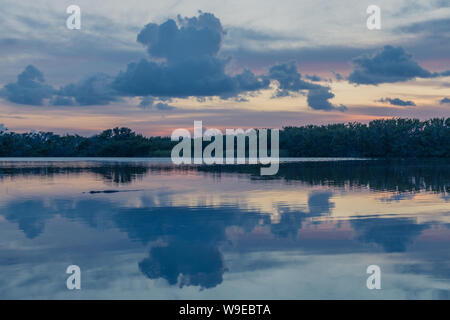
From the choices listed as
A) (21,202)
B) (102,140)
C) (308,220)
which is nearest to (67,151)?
(102,140)

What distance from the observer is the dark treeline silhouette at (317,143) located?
149 meters

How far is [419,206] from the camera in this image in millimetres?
23734

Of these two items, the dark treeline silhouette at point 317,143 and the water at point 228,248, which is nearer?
the water at point 228,248

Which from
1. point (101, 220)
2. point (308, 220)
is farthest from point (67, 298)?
point (308, 220)

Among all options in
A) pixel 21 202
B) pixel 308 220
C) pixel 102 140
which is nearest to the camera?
pixel 308 220

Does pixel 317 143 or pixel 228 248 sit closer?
pixel 228 248

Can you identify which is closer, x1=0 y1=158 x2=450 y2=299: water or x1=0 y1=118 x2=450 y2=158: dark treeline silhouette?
x1=0 y1=158 x2=450 y2=299: water

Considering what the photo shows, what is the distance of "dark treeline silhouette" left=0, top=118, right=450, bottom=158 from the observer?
489ft

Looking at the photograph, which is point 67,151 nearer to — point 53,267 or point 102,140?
point 102,140

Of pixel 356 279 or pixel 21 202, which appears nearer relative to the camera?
pixel 356 279

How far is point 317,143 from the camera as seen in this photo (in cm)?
16262

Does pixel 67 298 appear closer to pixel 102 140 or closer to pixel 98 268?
pixel 98 268

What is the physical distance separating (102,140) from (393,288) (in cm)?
18571
